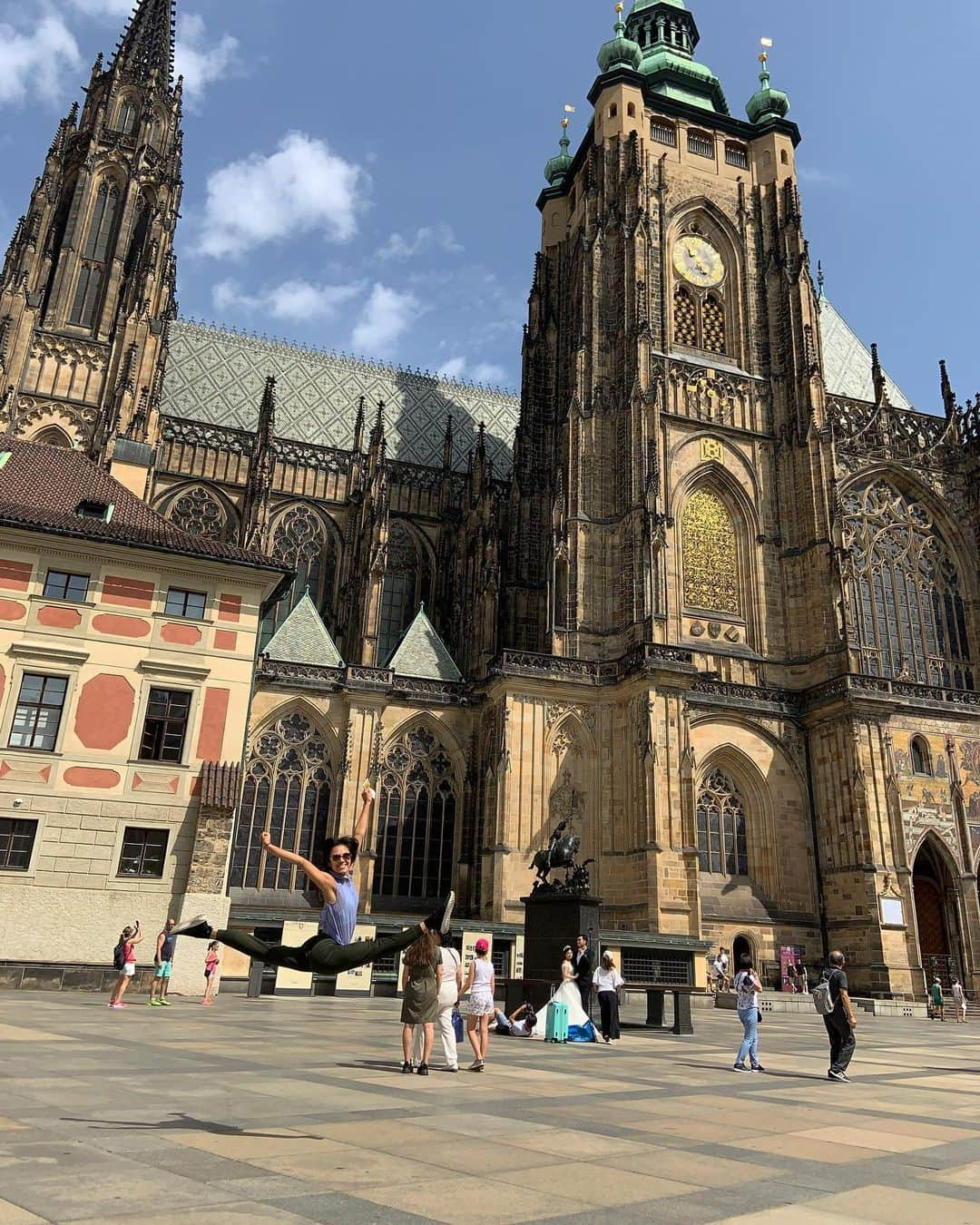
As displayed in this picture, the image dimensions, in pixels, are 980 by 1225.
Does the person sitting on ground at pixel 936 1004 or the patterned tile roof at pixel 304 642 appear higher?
the patterned tile roof at pixel 304 642

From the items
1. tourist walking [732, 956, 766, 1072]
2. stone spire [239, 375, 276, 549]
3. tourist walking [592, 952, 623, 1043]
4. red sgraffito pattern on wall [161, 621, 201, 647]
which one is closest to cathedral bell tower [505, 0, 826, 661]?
stone spire [239, 375, 276, 549]

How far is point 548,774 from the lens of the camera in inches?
1100

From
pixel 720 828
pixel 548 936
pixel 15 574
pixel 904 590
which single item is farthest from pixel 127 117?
pixel 548 936

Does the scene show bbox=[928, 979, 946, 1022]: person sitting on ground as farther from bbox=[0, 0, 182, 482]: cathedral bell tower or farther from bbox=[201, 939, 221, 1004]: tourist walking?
bbox=[0, 0, 182, 482]: cathedral bell tower

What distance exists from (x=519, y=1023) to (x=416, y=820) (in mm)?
15159

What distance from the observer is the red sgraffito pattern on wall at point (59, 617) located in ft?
65.8

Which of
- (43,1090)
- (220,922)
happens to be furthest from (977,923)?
(43,1090)

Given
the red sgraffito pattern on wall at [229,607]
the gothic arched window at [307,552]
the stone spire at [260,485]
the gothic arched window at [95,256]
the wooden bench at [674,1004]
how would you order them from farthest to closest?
the gothic arched window at [95,256], the gothic arched window at [307,552], the stone spire at [260,485], the red sgraffito pattern on wall at [229,607], the wooden bench at [674,1004]

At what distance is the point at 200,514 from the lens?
1448 inches

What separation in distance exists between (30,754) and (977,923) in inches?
1045

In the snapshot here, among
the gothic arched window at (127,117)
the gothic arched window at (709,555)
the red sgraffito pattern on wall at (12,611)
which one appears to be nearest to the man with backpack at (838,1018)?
the red sgraffito pattern on wall at (12,611)

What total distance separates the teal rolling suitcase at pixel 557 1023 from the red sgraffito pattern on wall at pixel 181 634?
11645 mm

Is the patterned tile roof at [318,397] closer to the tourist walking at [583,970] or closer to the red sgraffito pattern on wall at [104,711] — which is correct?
the red sgraffito pattern on wall at [104,711]

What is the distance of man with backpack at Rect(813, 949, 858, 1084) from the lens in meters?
9.50
